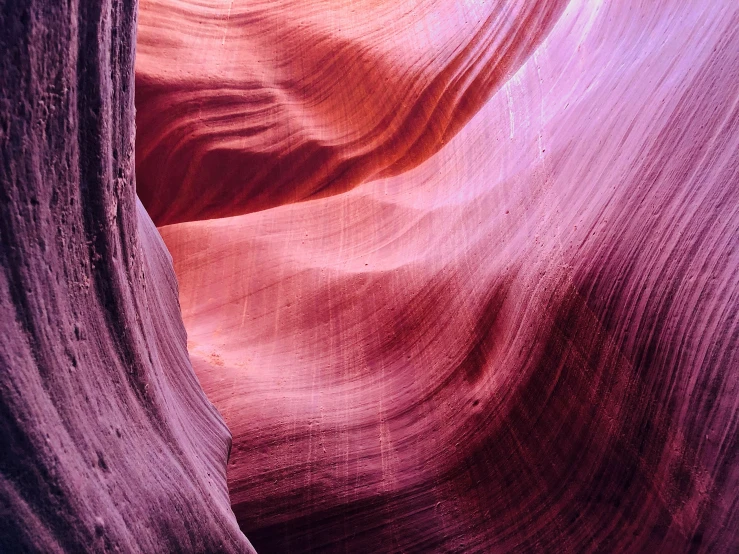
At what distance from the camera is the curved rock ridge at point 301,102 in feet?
4.14

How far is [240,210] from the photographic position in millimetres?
1274

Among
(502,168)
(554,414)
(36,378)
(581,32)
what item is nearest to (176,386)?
(36,378)

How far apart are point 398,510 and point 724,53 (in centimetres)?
61

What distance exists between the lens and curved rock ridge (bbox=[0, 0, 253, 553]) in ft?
1.27

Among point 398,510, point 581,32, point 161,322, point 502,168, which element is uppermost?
point 581,32

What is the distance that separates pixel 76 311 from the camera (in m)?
0.44

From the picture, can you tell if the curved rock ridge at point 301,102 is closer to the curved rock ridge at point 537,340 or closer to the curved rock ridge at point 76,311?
the curved rock ridge at point 537,340

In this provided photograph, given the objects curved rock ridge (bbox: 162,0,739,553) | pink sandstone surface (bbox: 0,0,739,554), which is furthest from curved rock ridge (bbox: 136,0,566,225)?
curved rock ridge (bbox: 162,0,739,553)

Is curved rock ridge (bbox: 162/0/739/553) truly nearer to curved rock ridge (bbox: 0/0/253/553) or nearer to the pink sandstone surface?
the pink sandstone surface

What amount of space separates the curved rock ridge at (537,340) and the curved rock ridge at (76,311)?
0.28 meters

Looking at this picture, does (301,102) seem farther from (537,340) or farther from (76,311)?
(76,311)

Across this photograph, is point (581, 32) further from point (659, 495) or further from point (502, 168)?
point (659, 495)

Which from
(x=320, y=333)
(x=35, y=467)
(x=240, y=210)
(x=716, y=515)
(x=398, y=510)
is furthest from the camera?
(x=240, y=210)

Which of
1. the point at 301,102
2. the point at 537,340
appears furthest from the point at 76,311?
the point at 301,102
